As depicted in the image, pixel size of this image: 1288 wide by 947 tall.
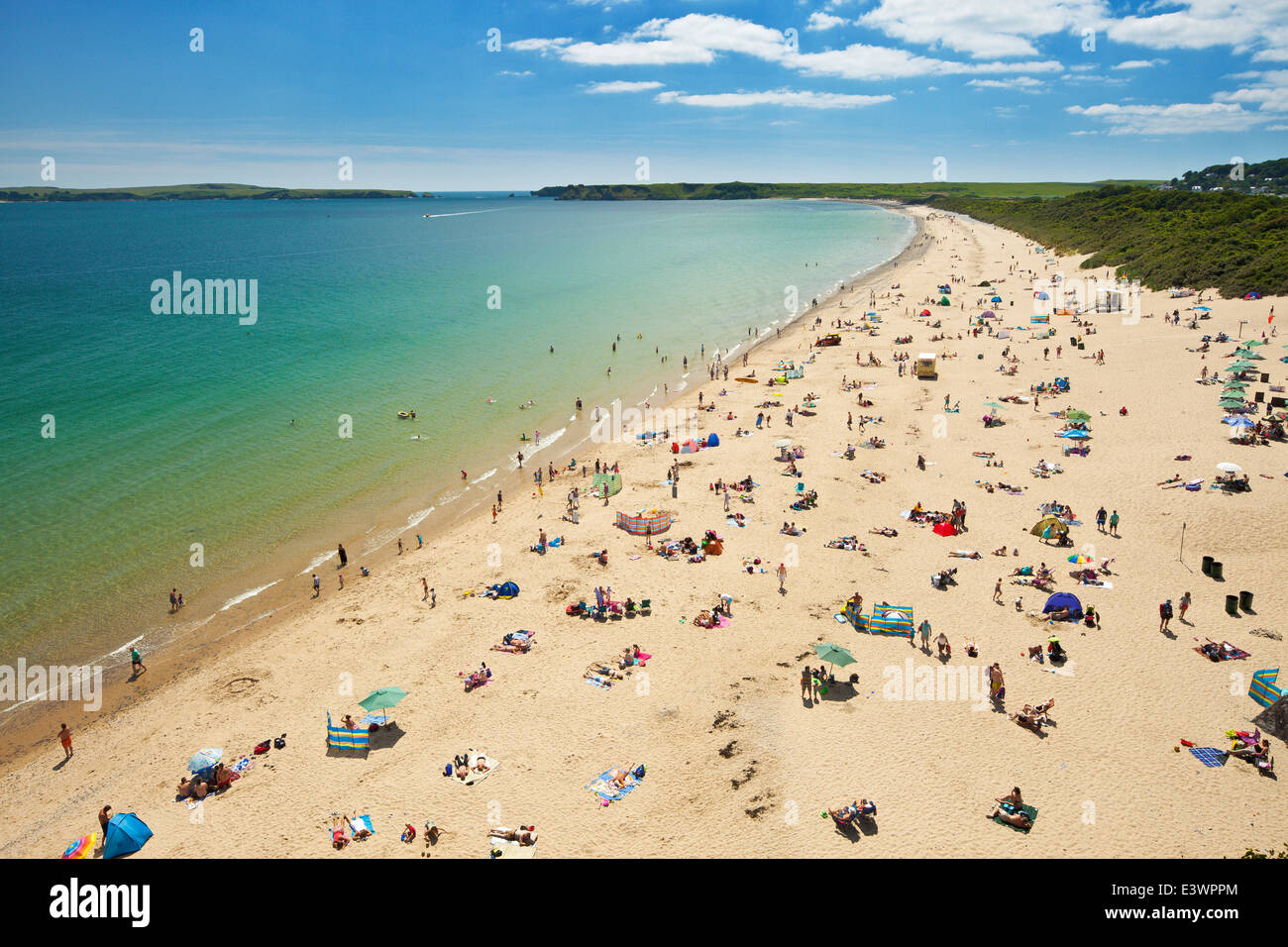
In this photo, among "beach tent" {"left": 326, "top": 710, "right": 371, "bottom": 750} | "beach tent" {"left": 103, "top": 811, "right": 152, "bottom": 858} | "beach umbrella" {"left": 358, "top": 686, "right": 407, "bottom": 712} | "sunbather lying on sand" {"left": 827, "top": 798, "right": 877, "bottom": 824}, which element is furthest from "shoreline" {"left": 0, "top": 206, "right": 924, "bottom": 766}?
"sunbather lying on sand" {"left": 827, "top": 798, "right": 877, "bottom": 824}

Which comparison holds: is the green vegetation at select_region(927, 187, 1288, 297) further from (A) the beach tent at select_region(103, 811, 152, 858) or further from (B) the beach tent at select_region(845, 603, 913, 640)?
(A) the beach tent at select_region(103, 811, 152, 858)

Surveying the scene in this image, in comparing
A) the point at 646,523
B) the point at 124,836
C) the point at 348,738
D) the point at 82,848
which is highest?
the point at 646,523

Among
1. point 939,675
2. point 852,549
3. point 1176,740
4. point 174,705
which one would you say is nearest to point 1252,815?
point 1176,740

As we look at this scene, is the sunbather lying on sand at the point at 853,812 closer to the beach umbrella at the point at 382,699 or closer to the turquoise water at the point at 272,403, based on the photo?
the beach umbrella at the point at 382,699

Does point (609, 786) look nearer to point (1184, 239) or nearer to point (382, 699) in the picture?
point (382, 699)

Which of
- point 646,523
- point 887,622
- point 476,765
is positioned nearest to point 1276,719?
point 887,622
